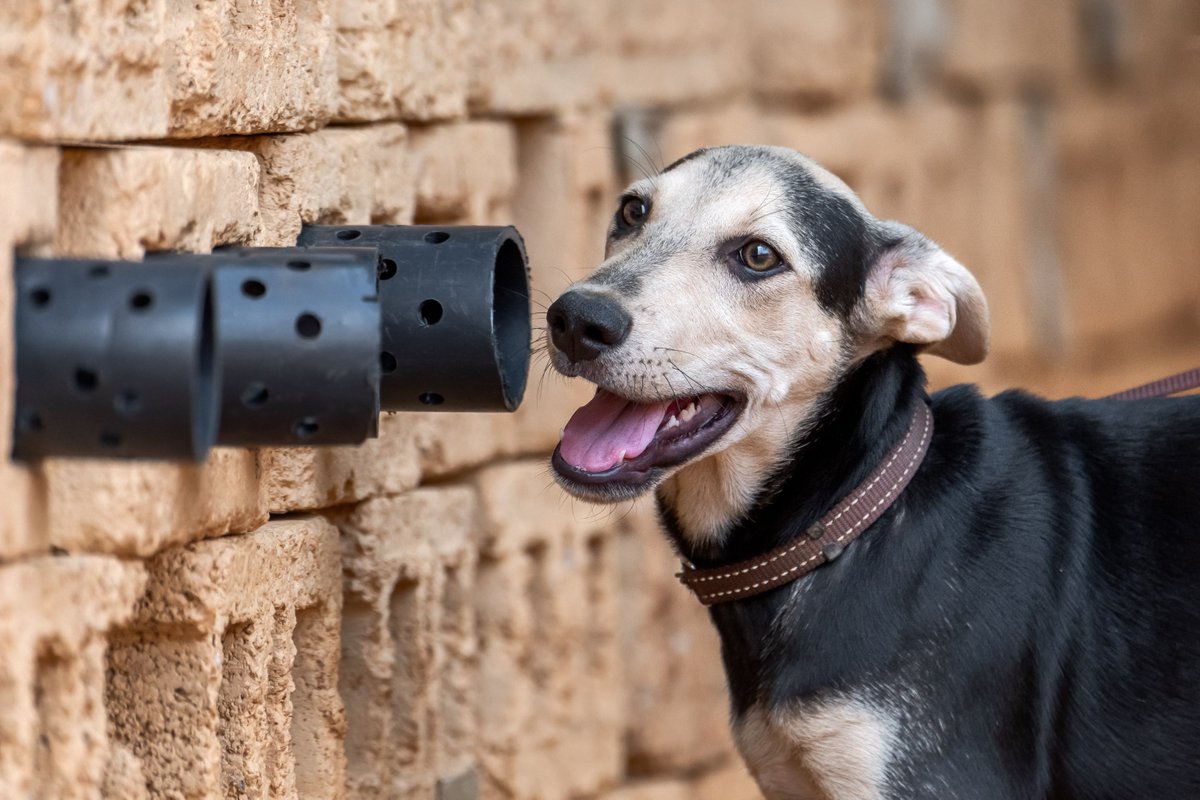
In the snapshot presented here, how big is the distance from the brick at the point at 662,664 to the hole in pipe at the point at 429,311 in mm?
2357

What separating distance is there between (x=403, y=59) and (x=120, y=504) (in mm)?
1775

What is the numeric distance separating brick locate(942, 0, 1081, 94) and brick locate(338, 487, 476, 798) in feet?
16.2

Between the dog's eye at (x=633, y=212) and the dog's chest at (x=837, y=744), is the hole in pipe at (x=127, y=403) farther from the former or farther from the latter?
the dog's eye at (x=633, y=212)

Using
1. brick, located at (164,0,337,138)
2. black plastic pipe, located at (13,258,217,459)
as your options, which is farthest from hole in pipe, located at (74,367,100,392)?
brick, located at (164,0,337,138)

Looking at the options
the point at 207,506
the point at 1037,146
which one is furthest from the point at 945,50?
the point at 207,506

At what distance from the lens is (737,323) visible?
3.37 m

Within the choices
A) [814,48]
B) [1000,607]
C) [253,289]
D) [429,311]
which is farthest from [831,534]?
[814,48]

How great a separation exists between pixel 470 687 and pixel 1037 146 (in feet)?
20.5

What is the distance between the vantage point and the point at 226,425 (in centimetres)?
254

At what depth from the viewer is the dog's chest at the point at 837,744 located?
3.10 metres

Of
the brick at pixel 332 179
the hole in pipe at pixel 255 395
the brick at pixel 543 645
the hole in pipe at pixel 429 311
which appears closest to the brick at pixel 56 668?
the hole in pipe at pixel 255 395

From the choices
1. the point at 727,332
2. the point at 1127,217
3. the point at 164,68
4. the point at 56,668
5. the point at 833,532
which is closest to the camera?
the point at 56,668

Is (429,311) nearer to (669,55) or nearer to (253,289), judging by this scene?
(253,289)

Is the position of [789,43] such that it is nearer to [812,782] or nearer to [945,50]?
[945,50]
